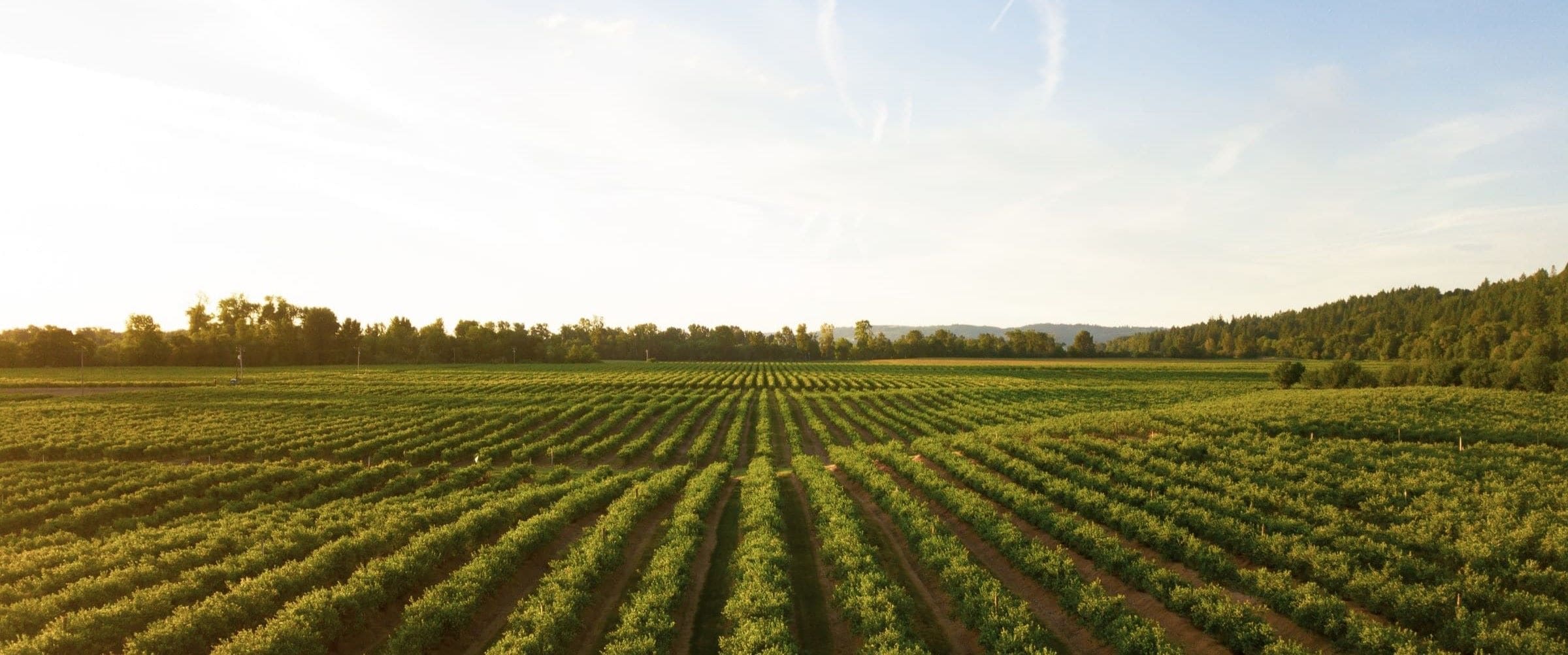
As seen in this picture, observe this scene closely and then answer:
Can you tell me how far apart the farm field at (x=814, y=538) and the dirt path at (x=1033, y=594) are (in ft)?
0.34

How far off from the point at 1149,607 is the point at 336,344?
16486cm

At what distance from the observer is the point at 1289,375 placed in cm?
7362

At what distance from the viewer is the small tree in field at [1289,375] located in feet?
240

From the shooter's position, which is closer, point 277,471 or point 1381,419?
point 277,471

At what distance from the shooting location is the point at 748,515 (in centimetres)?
2209

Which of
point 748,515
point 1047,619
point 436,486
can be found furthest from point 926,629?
point 436,486

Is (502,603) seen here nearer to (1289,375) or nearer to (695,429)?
(695,429)

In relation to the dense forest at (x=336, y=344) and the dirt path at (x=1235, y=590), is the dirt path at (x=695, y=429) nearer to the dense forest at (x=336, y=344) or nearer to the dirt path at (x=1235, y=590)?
the dirt path at (x=1235, y=590)

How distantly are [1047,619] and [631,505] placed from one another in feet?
46.5

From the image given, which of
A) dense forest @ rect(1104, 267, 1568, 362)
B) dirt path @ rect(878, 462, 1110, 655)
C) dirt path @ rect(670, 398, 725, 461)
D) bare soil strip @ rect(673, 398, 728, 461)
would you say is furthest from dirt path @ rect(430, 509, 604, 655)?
dense forest @ rect(1104, 267, 1568, 362)

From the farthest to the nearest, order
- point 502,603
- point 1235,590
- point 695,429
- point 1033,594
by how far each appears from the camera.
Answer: point 695,429, point 1033,594, point 1235,590, point 502,603

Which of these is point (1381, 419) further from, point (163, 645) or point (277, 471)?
point (277, 471)

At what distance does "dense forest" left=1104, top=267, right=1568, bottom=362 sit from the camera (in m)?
86.3

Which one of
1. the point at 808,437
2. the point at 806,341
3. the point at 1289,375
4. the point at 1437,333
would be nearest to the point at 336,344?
the point at 806,341
